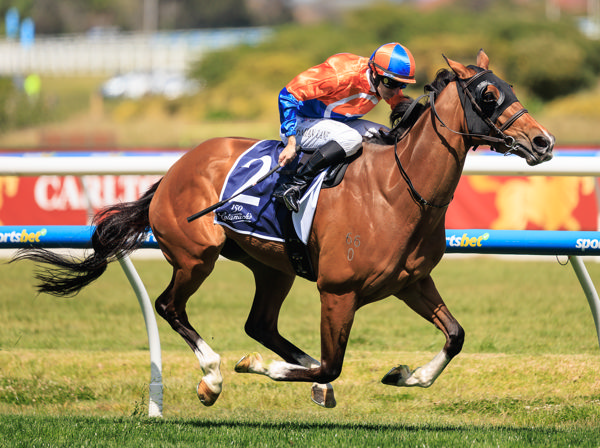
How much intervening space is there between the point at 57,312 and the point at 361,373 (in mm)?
3032

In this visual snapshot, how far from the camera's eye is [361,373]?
513 cm

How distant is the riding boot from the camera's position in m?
3.98

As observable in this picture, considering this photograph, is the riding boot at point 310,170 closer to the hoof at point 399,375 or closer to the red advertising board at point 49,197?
the hoof at point 399,375

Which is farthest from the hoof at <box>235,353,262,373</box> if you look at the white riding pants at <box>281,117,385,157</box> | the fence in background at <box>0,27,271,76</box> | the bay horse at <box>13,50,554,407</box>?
the fence in background at <box>0,27,271,76</box>

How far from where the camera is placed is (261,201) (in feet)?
13.9

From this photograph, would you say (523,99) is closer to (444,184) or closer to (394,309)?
(394,309)

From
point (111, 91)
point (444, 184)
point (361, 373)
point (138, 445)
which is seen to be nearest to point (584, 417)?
point (361, 373)

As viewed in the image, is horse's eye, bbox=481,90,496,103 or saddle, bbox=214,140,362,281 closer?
horse's eye, bbox=481,90,496,103

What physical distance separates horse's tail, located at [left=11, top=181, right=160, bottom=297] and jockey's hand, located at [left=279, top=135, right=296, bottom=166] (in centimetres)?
113

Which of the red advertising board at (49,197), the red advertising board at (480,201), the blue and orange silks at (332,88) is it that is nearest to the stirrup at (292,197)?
the blue and orange silks at (332,88)

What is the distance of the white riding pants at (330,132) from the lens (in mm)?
4039

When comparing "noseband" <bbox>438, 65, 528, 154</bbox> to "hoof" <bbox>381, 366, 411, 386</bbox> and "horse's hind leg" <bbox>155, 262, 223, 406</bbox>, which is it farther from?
"horse's hind leg" <bbox>155, 262, 223, 406</bbox>

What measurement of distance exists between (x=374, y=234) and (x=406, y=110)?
26.7 inches

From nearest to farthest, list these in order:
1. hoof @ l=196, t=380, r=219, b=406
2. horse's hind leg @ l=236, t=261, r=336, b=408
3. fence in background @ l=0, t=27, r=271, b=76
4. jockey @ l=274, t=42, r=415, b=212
Result: jockey @ l=274, t=42, r=415, b=212
hoof @ l=196, t=380, r=219, b=406
horse's hind leg @ l=236, t=261, r=336, b=408
fence in background @ l=0, t=27, r=271, b=76
